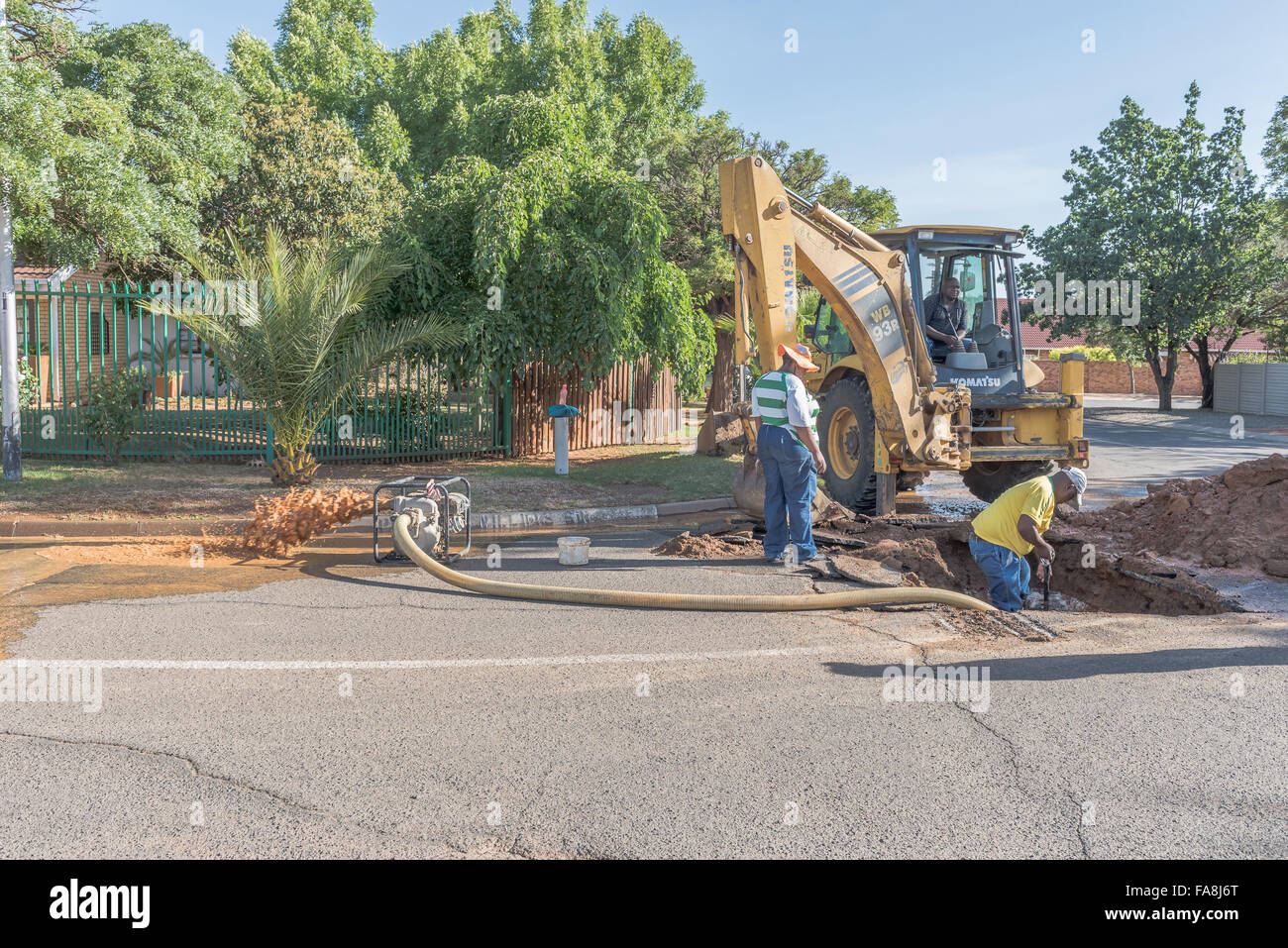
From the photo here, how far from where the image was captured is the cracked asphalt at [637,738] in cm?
358

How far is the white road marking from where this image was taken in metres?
5.55

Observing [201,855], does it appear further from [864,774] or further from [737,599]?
[737,599]

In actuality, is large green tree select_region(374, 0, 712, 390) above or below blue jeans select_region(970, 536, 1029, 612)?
above

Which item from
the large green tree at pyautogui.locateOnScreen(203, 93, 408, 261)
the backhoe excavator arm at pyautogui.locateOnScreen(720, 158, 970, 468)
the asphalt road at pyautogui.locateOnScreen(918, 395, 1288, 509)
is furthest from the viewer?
the large green tree at pyautogui.locateOnScreen(203, 93, 408, 261)

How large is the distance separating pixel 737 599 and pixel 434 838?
3585mm

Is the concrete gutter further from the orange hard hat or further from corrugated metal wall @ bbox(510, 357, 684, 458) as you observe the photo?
corrugated metal wall @ bbox(510, 357, 684, 458)

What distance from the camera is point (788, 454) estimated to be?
8.41m

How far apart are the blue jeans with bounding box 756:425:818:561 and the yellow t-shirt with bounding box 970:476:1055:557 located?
142 centimetres

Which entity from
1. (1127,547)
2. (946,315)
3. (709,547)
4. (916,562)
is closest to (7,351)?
(709,547)

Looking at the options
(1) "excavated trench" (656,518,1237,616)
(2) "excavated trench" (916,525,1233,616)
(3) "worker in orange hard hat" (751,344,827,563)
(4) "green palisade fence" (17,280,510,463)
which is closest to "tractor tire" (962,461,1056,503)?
(1) "excavated trench" (656,518,1237,616)

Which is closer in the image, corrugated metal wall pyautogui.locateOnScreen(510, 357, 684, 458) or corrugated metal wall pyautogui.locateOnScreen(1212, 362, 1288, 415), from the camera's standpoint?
corrugated metal wall pyautogui.locateOnScreen(510, 357, 684, 458)

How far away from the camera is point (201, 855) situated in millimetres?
3377

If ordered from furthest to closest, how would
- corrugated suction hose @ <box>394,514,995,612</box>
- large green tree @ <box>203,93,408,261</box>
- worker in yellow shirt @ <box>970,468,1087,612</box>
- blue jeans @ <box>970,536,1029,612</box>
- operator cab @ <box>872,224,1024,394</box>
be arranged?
large green tree @ <box>203,93,408,261</box>, operator cab @ <box>872,224,1024,394</box>, blue jeans @ <box>970,536,1029,612</box>, worker in yellow shirt @ <box>970,468,1087,612</box>, corrugated suction hose @ <box>394,514,995,612</box>

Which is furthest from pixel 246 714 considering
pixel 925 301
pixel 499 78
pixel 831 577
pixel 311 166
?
pixel 499 78
